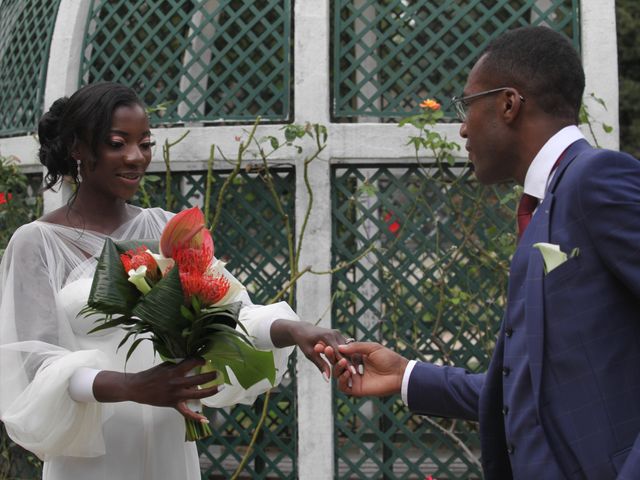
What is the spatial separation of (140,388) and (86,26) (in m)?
3.32

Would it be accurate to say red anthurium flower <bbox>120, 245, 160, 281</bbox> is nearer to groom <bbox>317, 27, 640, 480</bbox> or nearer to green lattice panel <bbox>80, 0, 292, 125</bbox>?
groom <bbox>317, 27, 640, 480</bbox>

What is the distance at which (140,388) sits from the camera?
2.90 metres

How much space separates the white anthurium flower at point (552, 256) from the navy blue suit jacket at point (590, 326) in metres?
0.04

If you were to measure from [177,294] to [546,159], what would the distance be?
3.59 ft

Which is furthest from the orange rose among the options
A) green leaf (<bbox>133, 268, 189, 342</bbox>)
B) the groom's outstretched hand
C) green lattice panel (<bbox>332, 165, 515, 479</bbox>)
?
green leaf (<bbox>133, 268, 189, 342</bbox>)

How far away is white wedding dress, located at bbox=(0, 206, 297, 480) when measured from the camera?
10.1ft

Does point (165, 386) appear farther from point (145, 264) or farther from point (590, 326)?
point (590, 326)

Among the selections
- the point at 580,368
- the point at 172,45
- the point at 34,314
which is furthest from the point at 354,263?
the point at 172,45

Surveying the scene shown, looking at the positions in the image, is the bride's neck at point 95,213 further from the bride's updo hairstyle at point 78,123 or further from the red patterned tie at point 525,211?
the red patterned tie at point 525,211

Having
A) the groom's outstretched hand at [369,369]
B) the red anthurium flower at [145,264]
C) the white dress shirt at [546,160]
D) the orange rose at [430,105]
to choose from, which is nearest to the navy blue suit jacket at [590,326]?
the white dress shirt at [546,160]

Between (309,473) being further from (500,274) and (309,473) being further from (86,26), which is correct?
(86,26)

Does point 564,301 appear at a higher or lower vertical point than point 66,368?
higher

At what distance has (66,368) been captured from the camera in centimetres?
301

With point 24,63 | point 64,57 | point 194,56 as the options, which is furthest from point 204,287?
point 24,63
